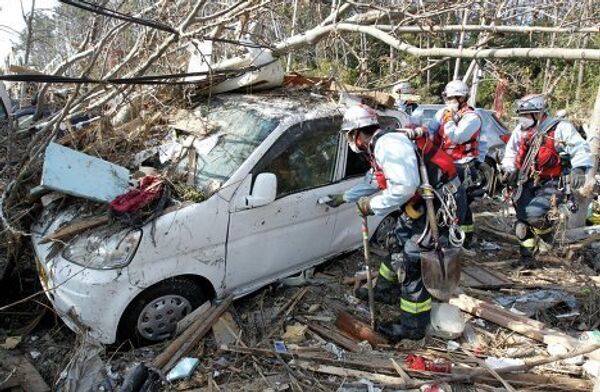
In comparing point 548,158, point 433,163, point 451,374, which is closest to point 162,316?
point 451,374

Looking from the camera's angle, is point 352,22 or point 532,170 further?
point 532,170

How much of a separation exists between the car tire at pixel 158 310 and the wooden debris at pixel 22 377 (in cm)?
59

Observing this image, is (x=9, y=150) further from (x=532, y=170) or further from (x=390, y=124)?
(x=532, y=170)

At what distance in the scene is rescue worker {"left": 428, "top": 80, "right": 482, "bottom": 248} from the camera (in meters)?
5.28

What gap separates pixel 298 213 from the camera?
164 inches

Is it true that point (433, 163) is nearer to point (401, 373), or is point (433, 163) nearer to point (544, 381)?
point (401, 373)

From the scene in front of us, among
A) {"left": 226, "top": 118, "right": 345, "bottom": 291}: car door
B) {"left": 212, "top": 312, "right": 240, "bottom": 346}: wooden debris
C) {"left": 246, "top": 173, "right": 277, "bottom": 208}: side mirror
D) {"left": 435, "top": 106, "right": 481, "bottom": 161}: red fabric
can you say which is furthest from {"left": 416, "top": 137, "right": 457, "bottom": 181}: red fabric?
{"left": 212, "top": 312, "right": 240, "bottom": 346}: wooden debris

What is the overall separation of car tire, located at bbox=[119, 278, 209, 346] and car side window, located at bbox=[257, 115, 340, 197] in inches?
43.2

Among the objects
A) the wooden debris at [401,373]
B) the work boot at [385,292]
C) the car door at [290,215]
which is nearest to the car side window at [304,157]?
the car door at [290,215]

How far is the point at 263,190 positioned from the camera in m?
3.64

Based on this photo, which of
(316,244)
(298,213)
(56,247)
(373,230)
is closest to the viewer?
(56,247)

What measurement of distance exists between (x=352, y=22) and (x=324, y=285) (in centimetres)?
257

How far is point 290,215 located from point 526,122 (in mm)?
3087

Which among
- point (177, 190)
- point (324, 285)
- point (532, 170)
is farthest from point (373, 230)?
point (177, 190)
